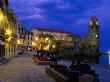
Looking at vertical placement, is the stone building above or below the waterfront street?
above

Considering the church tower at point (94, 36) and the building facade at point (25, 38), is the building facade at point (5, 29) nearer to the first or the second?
the church tower at point (94, 36)

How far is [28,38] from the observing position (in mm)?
149125

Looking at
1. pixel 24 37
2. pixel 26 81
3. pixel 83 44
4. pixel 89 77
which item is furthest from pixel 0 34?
pixel 24 37

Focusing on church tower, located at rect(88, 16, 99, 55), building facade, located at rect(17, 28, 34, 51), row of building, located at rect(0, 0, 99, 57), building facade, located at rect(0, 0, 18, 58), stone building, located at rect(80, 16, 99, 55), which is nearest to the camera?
building facade, located at rect(0, 0, 18, 58)

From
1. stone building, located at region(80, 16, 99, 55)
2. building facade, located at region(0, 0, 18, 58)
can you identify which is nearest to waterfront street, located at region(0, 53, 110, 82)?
building facade, located at region(0, 0, 18, 58)

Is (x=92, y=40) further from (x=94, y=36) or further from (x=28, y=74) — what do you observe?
(x=28, y=74)

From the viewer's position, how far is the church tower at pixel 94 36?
108m

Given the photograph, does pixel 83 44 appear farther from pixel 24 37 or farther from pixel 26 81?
pixel 26 81

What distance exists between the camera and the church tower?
10801cm

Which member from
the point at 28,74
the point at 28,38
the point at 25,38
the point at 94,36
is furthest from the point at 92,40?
the point at 28,74

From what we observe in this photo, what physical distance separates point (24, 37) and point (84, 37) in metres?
41.8

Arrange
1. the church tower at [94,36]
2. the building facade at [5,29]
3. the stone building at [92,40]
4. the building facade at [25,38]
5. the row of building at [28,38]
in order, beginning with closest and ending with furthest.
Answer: the building facade at [5,29] < the row of building at [28,38] < the stone building at [92,40] < the church tower at [94,36] < the building facade at [25,38]

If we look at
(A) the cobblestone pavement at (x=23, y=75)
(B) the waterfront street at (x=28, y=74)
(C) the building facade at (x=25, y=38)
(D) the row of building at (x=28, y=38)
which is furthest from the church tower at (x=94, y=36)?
(A) the cobblestone pavement at (x=23, y=75)

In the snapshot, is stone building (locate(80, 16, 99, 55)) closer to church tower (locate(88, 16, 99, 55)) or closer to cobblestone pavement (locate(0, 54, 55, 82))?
church tower (locate(88, 16, 99, 55))
